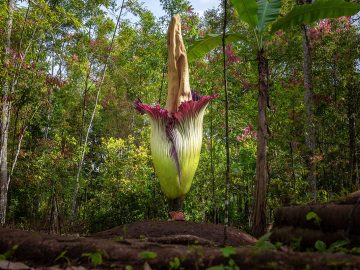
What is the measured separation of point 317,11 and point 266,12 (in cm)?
76

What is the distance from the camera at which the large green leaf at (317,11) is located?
5.94m

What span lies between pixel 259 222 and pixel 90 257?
3738 millimetres

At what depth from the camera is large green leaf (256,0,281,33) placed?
20.1 ft

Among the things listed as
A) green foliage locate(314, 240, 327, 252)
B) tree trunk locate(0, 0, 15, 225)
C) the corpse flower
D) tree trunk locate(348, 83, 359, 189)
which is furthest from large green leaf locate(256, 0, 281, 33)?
tree trunk locate(0, 0, 15, 225)

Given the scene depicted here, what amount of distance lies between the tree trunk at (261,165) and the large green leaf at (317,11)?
690mm

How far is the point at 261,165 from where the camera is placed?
18.4ft

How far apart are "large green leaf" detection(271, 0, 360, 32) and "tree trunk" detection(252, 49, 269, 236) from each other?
27.2 inches

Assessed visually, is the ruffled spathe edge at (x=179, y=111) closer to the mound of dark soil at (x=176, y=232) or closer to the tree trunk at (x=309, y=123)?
the mound of dark soil at (x=176, y=232)

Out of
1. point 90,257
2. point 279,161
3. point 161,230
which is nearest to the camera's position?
point 90,257

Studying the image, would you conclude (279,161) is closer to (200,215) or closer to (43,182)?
(200,215)

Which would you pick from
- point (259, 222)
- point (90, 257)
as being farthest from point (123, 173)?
point (90, 257)

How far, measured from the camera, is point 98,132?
21.5 metres

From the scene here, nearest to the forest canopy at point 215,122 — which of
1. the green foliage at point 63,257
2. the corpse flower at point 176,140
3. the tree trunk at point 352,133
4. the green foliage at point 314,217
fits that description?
the tree trunk at point 352,133

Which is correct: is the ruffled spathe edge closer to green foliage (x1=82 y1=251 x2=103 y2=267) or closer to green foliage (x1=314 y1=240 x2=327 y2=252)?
green foliage (x1=314 y1=240 x2=327 y2=252)
